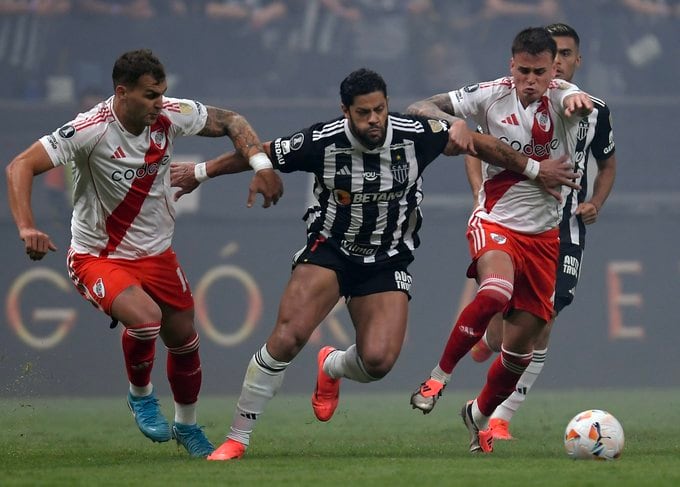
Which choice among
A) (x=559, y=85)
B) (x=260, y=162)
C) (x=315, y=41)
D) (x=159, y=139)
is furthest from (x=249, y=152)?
(x=315, y=41)

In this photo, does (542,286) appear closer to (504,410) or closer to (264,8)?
(504,410)

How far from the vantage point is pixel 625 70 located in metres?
17.3

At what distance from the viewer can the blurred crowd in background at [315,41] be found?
16.8m

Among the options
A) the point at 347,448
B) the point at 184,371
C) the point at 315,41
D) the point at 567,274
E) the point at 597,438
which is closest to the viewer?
the point at 597,438

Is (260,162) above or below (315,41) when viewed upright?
below

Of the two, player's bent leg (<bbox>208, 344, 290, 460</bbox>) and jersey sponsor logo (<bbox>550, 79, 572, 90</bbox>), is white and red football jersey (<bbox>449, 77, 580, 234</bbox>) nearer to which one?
jersey sponsor logo (<bbox>550, 79, 572, 90</bbox>)

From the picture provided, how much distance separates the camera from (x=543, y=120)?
874cm

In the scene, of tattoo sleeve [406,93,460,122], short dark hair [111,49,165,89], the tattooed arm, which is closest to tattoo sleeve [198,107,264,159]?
the tattooed arm

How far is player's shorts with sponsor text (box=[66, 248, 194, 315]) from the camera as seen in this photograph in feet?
26.6

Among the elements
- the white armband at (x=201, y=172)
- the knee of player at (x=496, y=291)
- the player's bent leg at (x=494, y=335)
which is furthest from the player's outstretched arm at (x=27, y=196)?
the player's bent leg at (x=494, y=335)

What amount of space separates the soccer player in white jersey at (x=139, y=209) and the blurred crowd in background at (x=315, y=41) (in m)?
8.34

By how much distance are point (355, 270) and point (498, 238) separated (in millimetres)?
1019

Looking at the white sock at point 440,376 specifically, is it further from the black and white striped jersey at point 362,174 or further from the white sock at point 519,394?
the white sock at point 519,394

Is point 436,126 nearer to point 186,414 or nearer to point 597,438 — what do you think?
point 597,438
